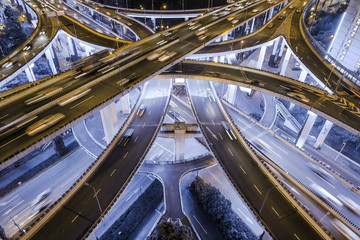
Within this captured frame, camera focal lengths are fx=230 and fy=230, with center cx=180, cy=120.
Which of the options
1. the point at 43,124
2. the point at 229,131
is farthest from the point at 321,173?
the point at 43,124

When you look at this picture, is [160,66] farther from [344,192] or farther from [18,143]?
[344,192]

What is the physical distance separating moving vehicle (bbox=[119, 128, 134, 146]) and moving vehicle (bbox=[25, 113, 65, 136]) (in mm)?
14656

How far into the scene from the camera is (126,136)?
152 ft

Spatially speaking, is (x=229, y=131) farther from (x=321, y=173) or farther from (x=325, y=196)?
(x=325, y=196)

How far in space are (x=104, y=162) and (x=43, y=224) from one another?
42.7ft

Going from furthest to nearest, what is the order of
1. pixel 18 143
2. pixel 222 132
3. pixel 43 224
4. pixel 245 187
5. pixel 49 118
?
pixel 222 132
pixel 245 187
pixel 49 118
pixel 43 224
pixel 18 143

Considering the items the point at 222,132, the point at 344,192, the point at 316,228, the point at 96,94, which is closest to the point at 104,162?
the point at 96,94

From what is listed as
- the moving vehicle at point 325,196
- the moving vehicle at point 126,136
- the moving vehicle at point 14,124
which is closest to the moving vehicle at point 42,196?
the moving vehicle at point 126,136

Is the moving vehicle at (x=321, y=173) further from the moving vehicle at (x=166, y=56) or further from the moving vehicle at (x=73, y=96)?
the moving vehicle at (x=73, y=96)

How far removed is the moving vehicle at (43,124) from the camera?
2902 centimetres

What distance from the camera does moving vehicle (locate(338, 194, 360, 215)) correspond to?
138ft

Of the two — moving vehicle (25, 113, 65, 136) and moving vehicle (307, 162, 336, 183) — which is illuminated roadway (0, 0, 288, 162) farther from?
moving vehicle (307, 162, 336, 183)

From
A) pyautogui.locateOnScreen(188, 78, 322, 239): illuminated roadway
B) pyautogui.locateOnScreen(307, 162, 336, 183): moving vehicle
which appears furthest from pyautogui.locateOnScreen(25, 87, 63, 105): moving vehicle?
pyautogui.locateOnScreen(307, 162, 336, 183): moving vehicle

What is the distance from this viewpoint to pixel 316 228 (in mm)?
29562
